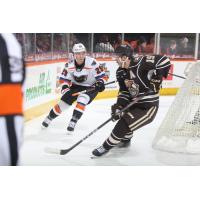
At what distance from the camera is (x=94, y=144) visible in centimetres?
201

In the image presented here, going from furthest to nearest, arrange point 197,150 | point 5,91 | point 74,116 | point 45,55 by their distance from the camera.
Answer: point 197,150 → point 74,116 → point 45,55 → point 5,91

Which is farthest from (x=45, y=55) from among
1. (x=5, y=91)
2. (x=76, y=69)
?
Answer: (x=5, y=91)

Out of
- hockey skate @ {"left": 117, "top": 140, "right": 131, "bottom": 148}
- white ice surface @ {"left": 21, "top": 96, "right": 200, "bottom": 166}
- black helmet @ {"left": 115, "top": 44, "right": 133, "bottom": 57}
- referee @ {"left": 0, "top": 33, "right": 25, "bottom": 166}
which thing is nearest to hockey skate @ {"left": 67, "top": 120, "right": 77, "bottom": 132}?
white ice surface @ {"left": 21, "top": 96, "right": 200, "bottom": 166}

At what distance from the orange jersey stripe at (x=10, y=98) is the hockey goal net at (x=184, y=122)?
1521 millimetres

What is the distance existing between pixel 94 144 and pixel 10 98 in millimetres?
1465

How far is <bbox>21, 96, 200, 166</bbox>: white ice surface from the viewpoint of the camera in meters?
1.88

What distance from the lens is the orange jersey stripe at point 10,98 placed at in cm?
56

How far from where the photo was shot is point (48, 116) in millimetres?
1911

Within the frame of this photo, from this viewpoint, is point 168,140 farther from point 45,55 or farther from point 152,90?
point 45,55

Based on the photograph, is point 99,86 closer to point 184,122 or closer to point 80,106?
point 80,106

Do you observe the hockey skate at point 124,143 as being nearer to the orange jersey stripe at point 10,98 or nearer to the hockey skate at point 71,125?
the hockey skate at point 71,125

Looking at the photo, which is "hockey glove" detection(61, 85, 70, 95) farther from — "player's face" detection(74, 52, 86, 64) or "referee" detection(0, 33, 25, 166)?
"referee" detection(0, 33, 25, 166)

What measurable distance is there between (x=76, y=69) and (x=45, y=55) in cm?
19

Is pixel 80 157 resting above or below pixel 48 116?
below
